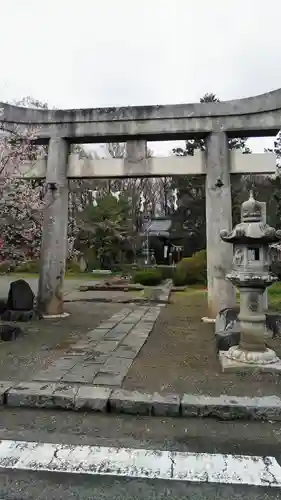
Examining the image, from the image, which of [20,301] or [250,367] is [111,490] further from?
[20,301]

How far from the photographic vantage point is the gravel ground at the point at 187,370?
443 cm

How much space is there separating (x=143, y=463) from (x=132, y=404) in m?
1.03

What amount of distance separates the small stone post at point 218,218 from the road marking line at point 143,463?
628 centimetres

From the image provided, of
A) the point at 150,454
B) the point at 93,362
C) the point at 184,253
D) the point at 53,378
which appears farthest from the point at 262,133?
the point at 184,253

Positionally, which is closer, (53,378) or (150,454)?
(150,454)

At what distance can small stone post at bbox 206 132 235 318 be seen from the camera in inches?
360

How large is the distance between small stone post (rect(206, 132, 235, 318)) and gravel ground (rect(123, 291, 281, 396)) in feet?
3.15

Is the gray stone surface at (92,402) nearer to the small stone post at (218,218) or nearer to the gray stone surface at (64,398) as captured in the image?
the gray stone surface at (64,398)

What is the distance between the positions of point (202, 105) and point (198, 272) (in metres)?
11.7

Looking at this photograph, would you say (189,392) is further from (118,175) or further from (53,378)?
(118,175)

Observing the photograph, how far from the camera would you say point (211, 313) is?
30.6ft

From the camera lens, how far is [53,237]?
9.82 m

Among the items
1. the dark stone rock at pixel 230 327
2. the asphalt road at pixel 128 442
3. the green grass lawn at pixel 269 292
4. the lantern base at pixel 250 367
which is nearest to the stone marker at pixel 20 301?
the dark stone rock at pixel 230 327

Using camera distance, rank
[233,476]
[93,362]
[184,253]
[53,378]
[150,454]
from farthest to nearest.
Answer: [184,253], [93,362], [53,378], [150,454], [233,476]
